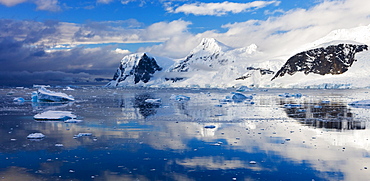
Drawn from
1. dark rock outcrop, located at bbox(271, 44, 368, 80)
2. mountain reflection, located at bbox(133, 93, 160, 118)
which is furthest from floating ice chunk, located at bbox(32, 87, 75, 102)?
dark rock outcrop, located at bbox(271, 44, 368, 80)

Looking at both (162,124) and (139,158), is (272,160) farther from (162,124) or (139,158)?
(162,124)

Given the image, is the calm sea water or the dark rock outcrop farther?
the dark rock outcrop

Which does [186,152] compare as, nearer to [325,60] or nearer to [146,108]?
[146,108]

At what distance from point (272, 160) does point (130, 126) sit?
9960mm

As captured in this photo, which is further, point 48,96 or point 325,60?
point 325,60

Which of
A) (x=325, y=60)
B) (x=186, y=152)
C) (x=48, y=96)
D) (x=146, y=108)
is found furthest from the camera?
(x=325, y=60)

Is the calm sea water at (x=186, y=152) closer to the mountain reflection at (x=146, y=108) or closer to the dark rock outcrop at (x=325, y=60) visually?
the mountain reflection at (x=146, y=108)

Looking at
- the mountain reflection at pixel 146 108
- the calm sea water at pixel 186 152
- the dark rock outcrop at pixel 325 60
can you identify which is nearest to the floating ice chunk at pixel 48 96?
the mountain reflection at pixel 146 108

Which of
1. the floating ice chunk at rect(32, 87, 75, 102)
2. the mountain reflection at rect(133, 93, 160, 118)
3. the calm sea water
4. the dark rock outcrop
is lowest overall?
the calm sea water

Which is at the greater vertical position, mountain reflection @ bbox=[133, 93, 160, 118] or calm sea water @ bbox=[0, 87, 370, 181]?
mountain reflection @ bbox=[133, 93, 160, 118]

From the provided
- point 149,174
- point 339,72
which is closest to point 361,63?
point 339,72

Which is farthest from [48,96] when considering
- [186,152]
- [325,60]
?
[325,60]

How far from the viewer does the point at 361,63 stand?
561 ft

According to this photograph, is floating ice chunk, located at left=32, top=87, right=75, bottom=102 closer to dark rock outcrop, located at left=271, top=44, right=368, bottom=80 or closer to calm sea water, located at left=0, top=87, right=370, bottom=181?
calm sea water, located at left=0, top=87, right=370, bottom=181
